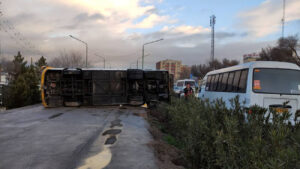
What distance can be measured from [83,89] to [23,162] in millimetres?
9720

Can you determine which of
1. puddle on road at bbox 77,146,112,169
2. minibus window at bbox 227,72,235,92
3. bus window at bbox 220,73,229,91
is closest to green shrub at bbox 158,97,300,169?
puddle on road at bbox 77,146,112,169

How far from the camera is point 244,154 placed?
11.8 feet

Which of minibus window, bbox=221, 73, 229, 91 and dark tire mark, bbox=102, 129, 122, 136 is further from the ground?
minibus window, bbox=221, 73, 229, 91

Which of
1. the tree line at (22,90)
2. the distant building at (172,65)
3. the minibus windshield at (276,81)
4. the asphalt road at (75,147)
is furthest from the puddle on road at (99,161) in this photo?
the distant building at (172,65)

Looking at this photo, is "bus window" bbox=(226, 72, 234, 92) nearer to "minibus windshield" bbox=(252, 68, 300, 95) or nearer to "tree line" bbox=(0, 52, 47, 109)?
"minibus windshield" bbox=(252, 68, 300, 95)

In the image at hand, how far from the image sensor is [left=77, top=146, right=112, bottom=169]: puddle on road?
4.78 m

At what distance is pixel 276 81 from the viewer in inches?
397

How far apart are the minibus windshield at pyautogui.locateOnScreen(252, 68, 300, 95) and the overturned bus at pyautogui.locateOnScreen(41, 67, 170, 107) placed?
6775mm

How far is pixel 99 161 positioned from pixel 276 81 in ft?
27.6

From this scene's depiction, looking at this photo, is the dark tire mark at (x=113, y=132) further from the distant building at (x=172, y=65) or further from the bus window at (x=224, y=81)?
the distant building at (x=172, y=65)

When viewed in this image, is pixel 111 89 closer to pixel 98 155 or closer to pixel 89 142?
pixel 89 142

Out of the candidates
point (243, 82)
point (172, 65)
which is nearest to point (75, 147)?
point (243, 82)

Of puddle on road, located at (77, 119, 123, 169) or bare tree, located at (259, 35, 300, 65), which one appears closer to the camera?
puddle on road, located at (77, 119, 123, 169)

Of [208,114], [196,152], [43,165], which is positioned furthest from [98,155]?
[208,114]
